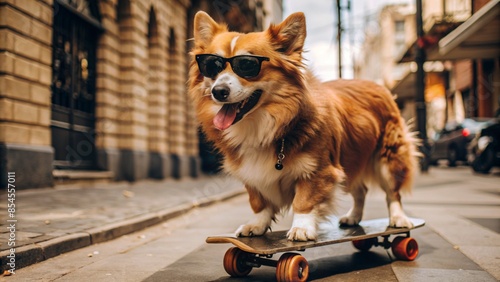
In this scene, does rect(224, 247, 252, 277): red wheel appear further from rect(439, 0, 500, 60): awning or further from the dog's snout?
rect(439, 0, 500, 60): awning

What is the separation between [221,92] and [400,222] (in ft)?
6.32

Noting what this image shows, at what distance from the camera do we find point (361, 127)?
4.02 meters

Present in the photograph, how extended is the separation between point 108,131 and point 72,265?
9014mm

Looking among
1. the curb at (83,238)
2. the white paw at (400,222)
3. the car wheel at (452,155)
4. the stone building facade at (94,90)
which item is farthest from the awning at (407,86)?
the white paw at (400,222)

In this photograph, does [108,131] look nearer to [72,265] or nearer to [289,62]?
[72,265]

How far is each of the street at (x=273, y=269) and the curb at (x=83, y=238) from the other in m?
0.07

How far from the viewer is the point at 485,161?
14.3 metres

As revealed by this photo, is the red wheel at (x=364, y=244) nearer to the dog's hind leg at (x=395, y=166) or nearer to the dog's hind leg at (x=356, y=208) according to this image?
the dog's hind leg at (x=356, y=208)

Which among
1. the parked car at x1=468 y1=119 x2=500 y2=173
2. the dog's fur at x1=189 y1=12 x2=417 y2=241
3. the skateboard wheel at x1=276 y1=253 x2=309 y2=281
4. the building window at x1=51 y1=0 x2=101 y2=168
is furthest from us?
the parked car at x1=468 y1=119 x2=500 y2=173

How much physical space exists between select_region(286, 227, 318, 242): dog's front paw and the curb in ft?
7.05

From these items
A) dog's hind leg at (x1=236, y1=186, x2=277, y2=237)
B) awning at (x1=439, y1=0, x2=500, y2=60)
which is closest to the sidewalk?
dog's hind leg at (x1=236, y1=186, x2=277, y2=237)

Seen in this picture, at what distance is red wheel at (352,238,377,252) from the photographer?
14.1ft

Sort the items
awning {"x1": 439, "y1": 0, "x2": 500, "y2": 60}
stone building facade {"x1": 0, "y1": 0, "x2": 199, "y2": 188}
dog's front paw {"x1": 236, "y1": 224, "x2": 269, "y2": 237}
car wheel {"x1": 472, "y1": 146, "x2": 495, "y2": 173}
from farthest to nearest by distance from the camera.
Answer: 1. car wheel {"x1": 472, "y1": 146, "x2": 495, "y2": 173}
2. awning {"x1": 439, "y1": 0, "x2": 500, "y2": 60}
3. stone building facade {"x1": 0, "y1": 0, "x2": 199, "y2": 188}
4. dog's front paw {"x1": 236, "y1": 224, "x2": 269, "y2": 237}

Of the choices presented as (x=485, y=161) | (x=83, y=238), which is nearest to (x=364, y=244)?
(x=83, y=238)
